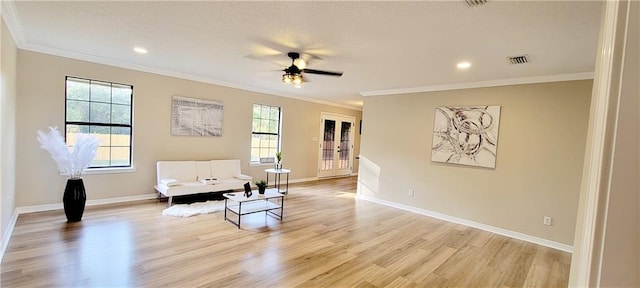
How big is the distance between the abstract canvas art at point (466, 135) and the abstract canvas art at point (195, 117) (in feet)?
13.6

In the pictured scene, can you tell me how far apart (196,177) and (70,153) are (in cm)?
191

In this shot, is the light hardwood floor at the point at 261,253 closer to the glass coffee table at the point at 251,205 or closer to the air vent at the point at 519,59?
the glass coffee table at the point at 251,205

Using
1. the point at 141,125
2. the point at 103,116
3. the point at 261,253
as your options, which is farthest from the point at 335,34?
the point at 103,116

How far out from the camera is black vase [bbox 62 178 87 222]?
3730 mm

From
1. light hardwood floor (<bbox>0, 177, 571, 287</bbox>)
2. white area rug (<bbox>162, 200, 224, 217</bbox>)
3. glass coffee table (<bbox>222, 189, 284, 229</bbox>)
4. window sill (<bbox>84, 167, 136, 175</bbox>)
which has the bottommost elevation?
light hardwood floor (<bbox>0, 177, 571, 287</bbox>)

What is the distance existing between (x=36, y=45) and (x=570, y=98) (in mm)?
7002

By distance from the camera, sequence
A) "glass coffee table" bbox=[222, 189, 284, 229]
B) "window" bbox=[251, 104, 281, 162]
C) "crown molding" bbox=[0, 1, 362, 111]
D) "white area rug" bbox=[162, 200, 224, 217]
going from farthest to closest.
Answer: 1. "window" bbox=[251, 104, 281, 162]
2. "white area rug" bbox=[162, 200, 224, 217]
3. "glass coffee table" bbox=[222, 189, 284, 229]
4. "crown molding" bbox=[0, 1, 362, 111]

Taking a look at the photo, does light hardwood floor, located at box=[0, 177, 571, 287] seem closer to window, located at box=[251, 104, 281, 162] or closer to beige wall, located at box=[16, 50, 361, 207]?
beige wall, located at box=[16, 50, 361, 207]

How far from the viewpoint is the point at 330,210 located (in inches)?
197

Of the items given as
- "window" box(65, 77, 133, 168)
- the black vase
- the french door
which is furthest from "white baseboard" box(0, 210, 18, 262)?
the french door

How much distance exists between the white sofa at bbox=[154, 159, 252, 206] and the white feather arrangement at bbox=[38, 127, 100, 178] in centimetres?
112

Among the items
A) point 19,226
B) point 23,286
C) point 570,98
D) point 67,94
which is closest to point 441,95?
point 570,98

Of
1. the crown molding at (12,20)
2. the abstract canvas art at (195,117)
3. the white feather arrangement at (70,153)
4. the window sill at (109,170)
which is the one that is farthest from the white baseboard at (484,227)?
the crown molding at (12,20)

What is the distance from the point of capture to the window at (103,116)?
14.1 ft
